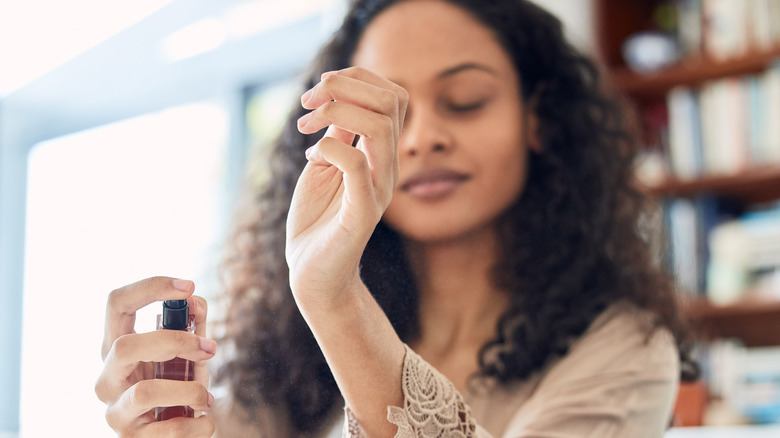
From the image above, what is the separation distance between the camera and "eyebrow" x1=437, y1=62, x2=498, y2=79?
338 mm

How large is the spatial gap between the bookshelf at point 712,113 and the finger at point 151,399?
59.7 inches

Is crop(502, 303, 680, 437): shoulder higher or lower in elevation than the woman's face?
lower

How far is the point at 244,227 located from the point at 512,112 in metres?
0.16

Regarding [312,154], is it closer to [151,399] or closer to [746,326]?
[151,399]

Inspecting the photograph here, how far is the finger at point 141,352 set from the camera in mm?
277

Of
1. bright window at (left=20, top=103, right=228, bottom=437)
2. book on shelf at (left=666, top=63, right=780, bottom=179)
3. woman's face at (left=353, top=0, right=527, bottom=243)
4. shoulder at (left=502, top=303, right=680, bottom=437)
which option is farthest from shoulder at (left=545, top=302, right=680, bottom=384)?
book on shelf at (left=666, top=63, right=780, bottom=179)

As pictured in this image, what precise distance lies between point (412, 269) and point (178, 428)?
0.12 meters

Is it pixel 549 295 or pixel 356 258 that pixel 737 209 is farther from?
pixel 356 258

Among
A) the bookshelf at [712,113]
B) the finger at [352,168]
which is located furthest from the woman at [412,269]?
the bookshelf at [712,113]

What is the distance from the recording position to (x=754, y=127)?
1.67 metres

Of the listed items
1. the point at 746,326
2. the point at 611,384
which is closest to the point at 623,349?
the point at 611,384

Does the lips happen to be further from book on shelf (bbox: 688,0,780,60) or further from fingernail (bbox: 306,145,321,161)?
book on shelf (bbox: 688,0,780,60)

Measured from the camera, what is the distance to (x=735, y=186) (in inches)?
69.2

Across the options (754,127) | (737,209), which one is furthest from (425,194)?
(737,209)
